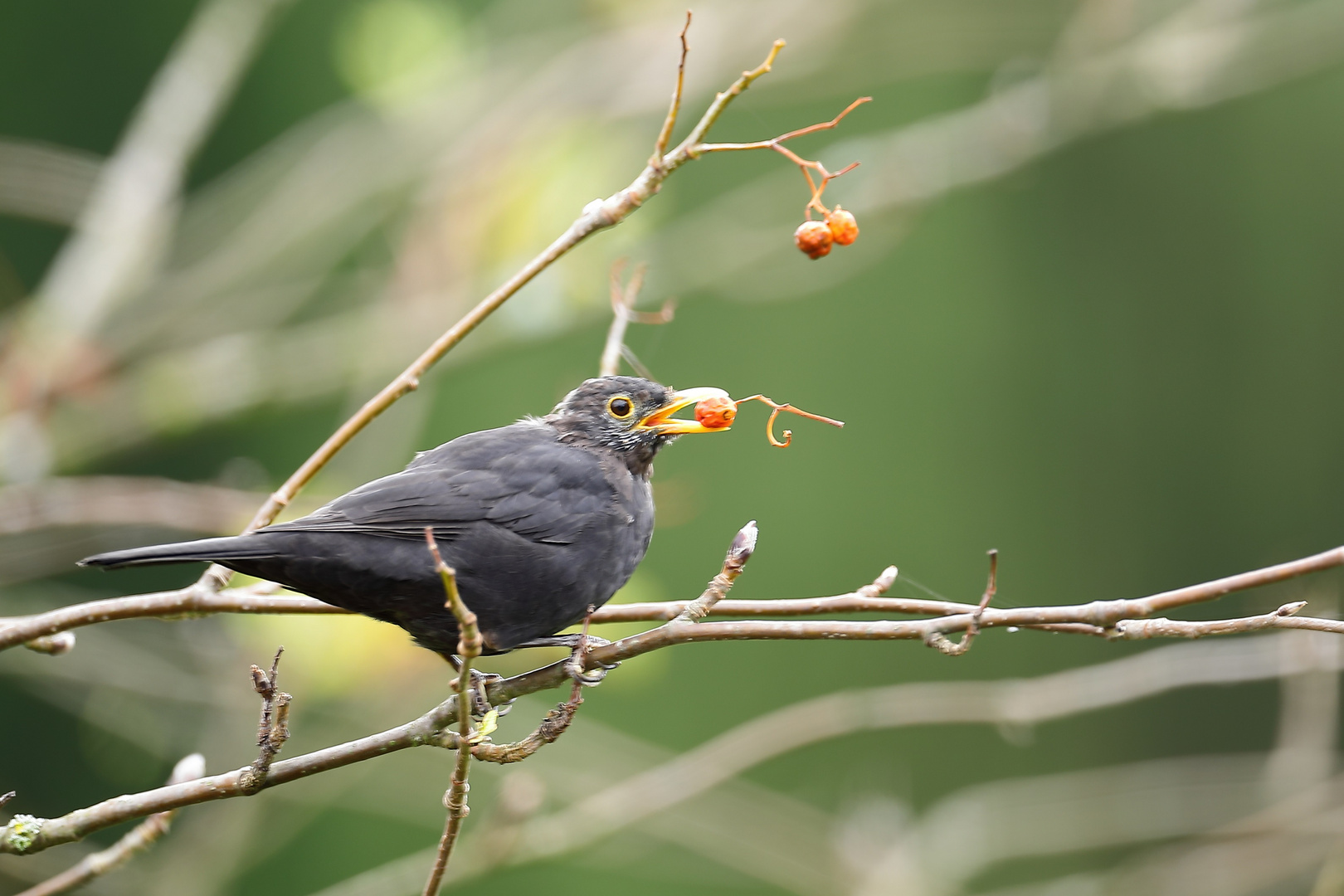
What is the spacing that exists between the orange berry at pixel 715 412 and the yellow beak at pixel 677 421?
10 millimetres

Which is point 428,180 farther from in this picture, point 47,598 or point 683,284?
point 47,598

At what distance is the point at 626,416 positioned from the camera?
3457 mm

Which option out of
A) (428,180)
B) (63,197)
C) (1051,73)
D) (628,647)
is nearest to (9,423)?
(63,197)

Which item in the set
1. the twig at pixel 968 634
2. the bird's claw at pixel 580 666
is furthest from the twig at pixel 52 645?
the twig at pixel 968 634

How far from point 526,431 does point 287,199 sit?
8.38ft

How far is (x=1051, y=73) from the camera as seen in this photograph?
5.82 meters

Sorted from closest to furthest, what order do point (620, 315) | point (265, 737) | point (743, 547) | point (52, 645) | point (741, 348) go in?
point (265, 737) < point (743, 547) < point (52, 645) < point (620, 315) < point (741, 348)

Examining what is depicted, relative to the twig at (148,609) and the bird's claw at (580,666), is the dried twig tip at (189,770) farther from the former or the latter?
the bird's claw at (580,666)

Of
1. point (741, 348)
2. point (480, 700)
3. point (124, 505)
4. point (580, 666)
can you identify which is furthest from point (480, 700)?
point (741, 348)

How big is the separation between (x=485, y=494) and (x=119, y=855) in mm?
1041

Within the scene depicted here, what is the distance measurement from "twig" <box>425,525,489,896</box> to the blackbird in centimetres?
64

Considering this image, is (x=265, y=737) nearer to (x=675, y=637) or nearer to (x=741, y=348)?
(x=675, y=637)

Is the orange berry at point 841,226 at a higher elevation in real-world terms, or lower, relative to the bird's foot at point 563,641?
higher

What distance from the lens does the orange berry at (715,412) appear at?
117 inches
